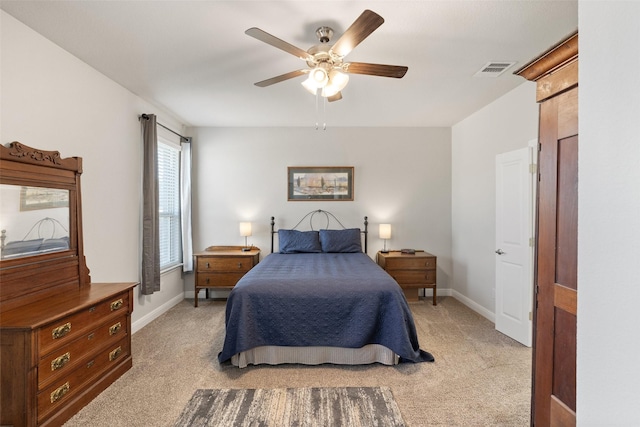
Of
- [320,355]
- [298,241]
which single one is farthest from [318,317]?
[298,241]

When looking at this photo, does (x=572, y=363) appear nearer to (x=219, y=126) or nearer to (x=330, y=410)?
(x=330, y=410)

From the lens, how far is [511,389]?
246cm

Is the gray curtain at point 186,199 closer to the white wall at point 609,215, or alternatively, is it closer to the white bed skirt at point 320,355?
the white bed skirt at point 320,355

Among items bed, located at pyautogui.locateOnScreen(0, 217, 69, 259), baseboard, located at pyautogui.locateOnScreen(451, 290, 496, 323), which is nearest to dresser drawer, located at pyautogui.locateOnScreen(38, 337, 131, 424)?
bed, located at pyautogui.locateOnScreen(0, 217, 69, 259)

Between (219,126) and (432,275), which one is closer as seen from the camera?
(432,275)

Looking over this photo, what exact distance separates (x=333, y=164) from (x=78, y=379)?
394 centimetres

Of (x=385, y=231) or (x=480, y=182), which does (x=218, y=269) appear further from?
(x=480, y=182)

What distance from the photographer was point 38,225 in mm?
2350

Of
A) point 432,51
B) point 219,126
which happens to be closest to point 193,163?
point 219,126

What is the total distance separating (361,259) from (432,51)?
8.04ft

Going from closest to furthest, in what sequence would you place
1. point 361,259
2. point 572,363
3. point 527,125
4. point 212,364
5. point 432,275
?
point 572,363 → point 212,364 → point 527,125 → point 361,259 → point 432,275

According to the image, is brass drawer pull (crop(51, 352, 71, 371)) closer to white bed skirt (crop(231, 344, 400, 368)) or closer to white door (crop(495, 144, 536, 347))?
white bed skirt (crop(231, 344, 400, 368))

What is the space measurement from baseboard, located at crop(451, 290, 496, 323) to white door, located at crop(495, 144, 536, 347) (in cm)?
32

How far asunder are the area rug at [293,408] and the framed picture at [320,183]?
309cm
